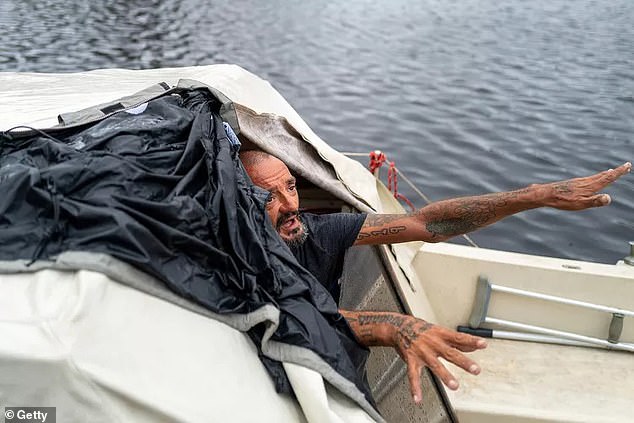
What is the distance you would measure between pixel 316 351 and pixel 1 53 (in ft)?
51.9

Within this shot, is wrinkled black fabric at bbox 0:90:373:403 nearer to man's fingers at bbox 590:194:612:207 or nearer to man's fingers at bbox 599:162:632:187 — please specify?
man's fingers at bbox 590:194:612:207

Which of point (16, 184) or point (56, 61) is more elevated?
point (16, 184)

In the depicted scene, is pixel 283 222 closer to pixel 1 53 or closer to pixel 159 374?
pixel 159 374

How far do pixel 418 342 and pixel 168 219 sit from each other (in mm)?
1166

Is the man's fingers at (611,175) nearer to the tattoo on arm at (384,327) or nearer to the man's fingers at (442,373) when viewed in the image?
the tattoo on arm at (384,327)

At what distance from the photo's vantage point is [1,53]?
587 inches

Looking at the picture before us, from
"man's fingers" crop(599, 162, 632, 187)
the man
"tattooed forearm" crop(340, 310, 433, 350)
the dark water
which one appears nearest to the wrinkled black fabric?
"tattooed forearm" crop(340, 310, 433, 350)

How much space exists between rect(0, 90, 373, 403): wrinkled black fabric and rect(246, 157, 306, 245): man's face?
0.66 metres

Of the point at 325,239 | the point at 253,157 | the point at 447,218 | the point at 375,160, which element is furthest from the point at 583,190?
the point at 375,160

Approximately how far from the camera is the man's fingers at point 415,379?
220cm

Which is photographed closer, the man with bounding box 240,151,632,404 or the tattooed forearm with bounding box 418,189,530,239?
the man with bounding box 240,151,632,404

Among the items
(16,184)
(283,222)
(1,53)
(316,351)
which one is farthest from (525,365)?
(1,53)

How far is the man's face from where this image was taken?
337 centimetres

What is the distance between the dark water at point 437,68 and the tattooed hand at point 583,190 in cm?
520
